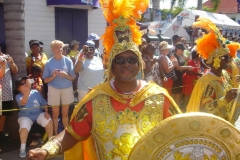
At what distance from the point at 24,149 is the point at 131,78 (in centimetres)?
342

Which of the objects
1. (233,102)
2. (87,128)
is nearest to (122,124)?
(87,128)

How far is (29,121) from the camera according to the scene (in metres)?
5.55

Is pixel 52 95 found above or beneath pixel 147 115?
beneath

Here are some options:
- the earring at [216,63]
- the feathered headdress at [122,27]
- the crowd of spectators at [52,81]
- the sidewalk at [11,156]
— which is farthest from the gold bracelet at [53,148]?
the sidewalk at [11,156]

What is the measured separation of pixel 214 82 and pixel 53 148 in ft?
8.25

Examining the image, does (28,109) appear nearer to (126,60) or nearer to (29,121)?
(29,121)

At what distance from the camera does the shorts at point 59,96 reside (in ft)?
19.1

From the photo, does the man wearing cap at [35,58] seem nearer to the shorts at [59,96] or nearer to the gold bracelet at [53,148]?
the shorts at [59,96]

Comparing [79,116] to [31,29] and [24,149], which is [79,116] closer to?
[24,149]

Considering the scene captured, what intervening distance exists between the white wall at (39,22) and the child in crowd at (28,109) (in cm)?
406

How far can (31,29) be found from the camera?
31.9ft

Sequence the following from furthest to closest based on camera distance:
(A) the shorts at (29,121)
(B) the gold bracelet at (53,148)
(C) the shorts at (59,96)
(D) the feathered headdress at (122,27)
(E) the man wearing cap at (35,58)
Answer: (E) the man wearing cap at (35,58)
(C) the shorts at (59,96)
(A) the shorts at (29,121)
(D) the feathered headdress at (122,27)
(B) the gold bracelet at (53,148)

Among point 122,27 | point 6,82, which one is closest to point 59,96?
point 6,82

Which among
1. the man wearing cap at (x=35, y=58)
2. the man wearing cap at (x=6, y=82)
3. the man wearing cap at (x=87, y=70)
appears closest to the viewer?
the man wearing cap at (x=6, y=82)
